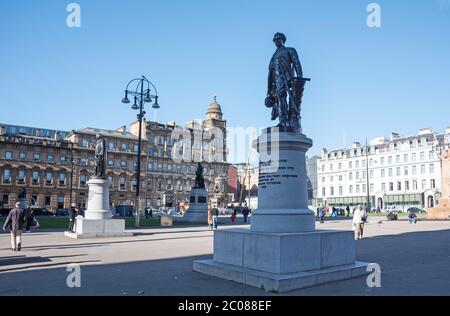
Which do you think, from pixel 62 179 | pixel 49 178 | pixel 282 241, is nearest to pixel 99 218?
pixel 282 241

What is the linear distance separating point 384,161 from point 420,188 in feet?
32.8

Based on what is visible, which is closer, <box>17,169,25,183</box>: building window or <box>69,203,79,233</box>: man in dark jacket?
<box>69,203,79,233</box>: man in dark jacket

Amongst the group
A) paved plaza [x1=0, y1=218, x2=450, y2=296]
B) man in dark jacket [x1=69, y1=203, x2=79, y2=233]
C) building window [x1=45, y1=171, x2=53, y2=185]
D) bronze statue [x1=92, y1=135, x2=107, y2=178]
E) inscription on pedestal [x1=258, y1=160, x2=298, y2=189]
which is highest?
building window [x1=45, y1=171, x2=53, y2=185]

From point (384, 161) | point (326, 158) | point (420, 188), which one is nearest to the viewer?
point (420, 188)

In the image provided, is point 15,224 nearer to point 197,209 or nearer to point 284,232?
point 284,232

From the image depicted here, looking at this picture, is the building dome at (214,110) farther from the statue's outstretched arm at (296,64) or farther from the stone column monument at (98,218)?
the statue's outstretched arm at (296,64)

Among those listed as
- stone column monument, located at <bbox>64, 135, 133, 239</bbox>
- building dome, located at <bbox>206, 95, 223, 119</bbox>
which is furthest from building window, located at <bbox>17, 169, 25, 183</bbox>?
stone column monument, located at <bbox>64, 135, 133, 239</bbox>

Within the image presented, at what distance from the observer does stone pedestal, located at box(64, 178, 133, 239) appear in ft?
64.0

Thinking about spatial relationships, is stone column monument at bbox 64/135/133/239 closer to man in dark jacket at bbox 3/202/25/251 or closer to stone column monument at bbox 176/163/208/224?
man in dark jacket at bbox 3/202/25/251

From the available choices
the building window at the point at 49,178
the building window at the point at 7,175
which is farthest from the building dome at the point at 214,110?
the building window at the point at 7,175

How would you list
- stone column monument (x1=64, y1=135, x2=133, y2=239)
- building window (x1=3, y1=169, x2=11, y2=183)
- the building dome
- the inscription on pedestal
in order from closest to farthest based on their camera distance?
the inscription on pedestal, stone column monument (x1=64, y1=135, x2=133, y2=239), building window (x1=3, y1=169, x2=11, y2=183), the building dome
